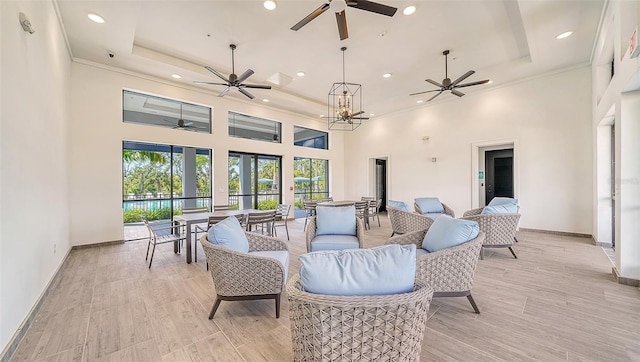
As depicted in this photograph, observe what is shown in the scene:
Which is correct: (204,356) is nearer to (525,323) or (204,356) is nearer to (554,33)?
(525,323)

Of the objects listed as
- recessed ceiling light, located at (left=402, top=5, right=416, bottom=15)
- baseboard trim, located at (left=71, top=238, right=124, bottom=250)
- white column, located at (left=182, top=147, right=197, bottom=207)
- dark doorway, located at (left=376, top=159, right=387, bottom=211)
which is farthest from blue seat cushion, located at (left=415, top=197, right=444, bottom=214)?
baseboard trim, located at (left=71, top=238, right=124, bottom=250)

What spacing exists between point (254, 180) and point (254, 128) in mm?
1621

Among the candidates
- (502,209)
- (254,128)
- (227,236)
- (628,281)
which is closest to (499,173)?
(502,209)

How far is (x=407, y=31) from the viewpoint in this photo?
14.0ft

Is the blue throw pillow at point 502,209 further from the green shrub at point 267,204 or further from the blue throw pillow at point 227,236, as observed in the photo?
the green shrub at point 267,204

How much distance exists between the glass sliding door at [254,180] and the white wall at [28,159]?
382cm

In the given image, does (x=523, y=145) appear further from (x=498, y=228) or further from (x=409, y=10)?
(x=409, y=10)

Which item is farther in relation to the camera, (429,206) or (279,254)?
(429,206)

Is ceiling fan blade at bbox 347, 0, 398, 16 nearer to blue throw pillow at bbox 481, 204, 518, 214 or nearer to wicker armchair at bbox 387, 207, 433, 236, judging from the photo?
wicker armchair at bbox 387, 207, 433, 236

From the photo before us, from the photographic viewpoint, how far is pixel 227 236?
2.51 metres

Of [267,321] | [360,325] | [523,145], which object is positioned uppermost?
[523,145]

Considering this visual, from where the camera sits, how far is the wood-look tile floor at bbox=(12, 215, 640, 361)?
190 cm

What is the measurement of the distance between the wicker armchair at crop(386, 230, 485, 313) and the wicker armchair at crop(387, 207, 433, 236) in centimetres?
195

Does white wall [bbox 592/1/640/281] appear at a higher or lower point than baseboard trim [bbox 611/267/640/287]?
higher
